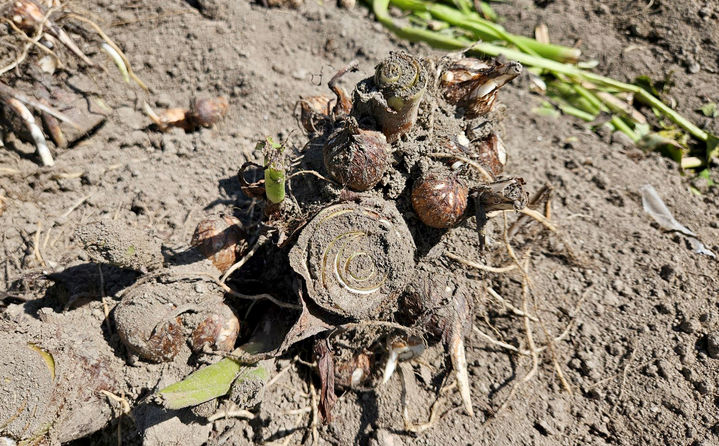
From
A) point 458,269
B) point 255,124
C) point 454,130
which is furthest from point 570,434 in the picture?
point 255,124

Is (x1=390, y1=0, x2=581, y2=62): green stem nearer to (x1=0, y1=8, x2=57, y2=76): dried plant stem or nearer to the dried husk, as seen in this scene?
the dried husk

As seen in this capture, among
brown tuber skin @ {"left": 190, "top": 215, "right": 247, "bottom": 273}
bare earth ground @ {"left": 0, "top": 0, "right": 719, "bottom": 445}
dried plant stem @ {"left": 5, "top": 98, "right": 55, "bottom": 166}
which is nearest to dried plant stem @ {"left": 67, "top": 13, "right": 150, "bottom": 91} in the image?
bare earth ground @ {"left": 0, "top": 0, "right": 719, "bottom": 445}

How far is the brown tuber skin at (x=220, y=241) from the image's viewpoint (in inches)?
69.6

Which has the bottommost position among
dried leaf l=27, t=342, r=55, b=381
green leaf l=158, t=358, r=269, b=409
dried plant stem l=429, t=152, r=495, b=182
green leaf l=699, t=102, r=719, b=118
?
green leaf l=158, t=358, r=269, b=409

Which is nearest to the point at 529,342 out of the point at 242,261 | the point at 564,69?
the point at 242,261

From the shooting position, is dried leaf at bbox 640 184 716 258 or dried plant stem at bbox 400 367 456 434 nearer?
dried plant stem at bbox 400 367 456 434

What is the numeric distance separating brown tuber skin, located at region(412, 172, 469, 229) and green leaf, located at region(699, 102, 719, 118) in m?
1.97

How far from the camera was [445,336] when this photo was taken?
1.64m

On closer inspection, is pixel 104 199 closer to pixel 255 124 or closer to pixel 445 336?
pixel 255 124

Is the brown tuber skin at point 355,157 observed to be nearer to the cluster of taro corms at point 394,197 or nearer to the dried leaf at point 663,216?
the cluster of taro corms at point 394,197

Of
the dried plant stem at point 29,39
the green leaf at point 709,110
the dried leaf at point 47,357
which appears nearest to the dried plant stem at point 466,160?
the dried leaf at point 47,357

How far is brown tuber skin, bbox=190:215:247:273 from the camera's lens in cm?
177

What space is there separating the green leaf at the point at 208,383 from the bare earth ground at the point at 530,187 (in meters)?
0.24

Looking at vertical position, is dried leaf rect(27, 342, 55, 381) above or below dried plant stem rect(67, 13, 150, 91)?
below
